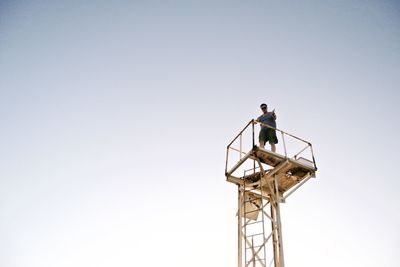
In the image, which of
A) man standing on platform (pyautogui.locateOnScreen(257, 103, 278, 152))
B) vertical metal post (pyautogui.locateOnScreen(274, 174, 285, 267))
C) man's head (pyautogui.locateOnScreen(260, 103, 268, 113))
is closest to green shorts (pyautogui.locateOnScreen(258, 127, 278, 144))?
man standing on platform (pyautogui.locateOnScreen(257, 103, 278, 152))

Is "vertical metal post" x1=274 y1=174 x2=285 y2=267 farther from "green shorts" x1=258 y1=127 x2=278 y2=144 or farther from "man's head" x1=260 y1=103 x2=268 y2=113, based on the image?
"man's head" x1=260 y1=103 x2=268 y2=113

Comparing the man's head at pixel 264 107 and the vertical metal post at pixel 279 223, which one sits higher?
the man's head at pixel 264 107

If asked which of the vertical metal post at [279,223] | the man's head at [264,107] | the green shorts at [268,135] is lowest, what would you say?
the vertical metal post at [279,223]

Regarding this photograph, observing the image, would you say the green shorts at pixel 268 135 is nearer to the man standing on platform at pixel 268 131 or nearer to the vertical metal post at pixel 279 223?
the man standing on platform at pixel 268 131

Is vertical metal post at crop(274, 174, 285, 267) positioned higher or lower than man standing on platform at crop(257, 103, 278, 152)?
lower

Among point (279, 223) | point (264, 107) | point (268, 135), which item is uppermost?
point (264, 107)

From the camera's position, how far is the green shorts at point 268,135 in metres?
10.4

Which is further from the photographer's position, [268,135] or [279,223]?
[268,135]

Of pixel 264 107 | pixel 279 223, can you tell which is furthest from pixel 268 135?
pixel 279 223

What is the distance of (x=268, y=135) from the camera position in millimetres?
10477

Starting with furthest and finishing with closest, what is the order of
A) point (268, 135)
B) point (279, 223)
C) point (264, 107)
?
point (264, 107)
point (268, 135)
point (279, 223)

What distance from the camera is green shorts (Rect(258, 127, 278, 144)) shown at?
1038cm

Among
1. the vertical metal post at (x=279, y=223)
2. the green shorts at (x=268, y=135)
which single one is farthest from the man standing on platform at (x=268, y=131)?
the vertical metal post at (x=279, y=223)

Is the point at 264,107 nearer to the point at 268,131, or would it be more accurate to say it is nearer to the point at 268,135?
the point at 268,131
